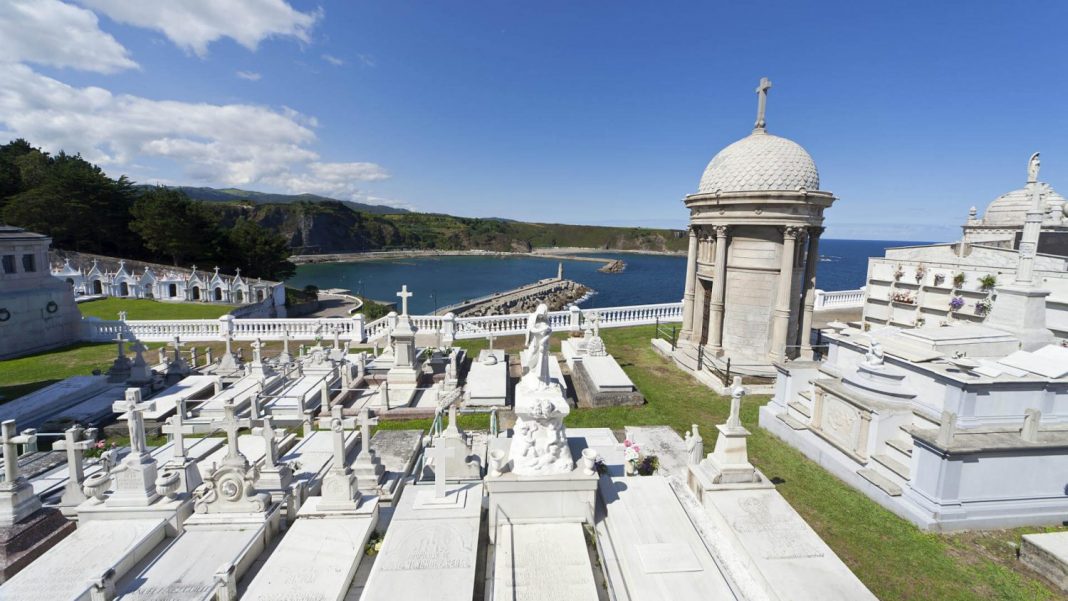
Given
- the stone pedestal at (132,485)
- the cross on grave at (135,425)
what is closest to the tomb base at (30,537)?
the stone pedestal at (132,485)

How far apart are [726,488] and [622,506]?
72.2 inches

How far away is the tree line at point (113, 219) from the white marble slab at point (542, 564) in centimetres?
5178

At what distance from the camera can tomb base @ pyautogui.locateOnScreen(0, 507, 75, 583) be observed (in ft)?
18.2

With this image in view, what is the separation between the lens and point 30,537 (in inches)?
231

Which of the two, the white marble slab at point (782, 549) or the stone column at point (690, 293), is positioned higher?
the stone column at point (690, 293)

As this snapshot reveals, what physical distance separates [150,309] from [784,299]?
34043 mm

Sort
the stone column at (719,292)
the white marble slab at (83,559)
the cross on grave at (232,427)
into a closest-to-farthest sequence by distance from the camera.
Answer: the white marble slab at (83,559)
the cross on grave at (232,427)
the stone column at (719,292)

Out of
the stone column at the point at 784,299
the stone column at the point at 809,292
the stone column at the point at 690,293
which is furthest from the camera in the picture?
the stone column at the point at 690,293

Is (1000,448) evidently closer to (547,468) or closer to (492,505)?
(547,468)

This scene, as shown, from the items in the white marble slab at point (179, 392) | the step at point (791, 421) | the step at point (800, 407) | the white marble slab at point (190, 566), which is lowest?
the white marble slab at point (179, 392)

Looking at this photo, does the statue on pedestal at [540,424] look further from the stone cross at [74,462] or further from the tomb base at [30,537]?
the stone cross at [74,462]

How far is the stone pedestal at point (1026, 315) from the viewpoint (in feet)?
31.8

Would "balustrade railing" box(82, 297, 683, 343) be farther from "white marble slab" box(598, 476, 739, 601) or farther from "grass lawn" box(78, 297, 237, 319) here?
"white marble slab" box(598, 476, 739, 601)

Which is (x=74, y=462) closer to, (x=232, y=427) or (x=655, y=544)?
(x=232, y=427)
